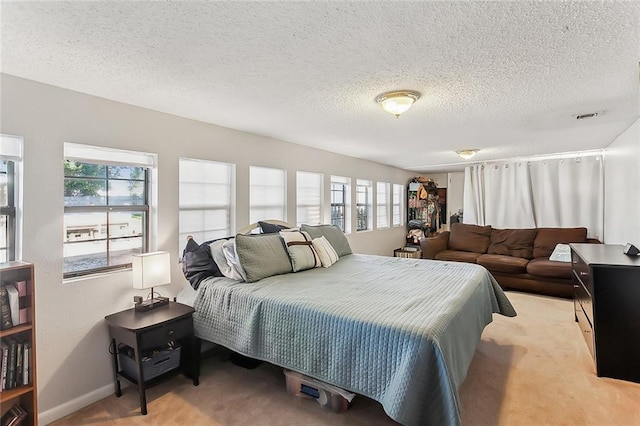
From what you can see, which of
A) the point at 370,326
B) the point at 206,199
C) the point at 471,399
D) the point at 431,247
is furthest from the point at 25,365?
the point at 431,247

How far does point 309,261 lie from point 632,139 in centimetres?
356

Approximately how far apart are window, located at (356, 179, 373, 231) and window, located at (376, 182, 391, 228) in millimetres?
312

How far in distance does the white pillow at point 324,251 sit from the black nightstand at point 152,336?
136 centimetres

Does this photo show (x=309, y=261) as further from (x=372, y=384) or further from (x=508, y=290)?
(x=508, y=290)

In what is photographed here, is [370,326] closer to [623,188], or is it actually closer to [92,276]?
[92,276]

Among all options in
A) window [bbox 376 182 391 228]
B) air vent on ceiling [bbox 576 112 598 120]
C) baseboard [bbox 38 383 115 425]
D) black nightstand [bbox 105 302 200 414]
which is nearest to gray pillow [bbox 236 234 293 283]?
black nightstand [bbox 105 302 200 414]

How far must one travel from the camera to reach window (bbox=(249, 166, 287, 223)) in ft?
12.4

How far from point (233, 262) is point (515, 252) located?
4720 mm

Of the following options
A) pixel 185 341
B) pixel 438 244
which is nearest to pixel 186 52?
pixel 185 341

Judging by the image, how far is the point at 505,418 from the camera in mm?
2018

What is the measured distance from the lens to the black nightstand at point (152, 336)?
7.12ft

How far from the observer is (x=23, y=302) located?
1829 mm

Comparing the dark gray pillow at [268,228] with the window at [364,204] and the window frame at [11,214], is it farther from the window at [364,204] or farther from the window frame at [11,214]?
the window at [364,204]

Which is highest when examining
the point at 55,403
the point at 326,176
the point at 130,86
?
the point at 130,86
